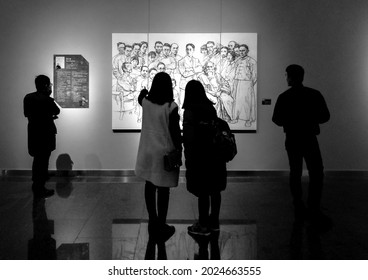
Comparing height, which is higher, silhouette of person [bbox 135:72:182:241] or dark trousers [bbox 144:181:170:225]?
silhouette of person [bbox 135:72:182:241]

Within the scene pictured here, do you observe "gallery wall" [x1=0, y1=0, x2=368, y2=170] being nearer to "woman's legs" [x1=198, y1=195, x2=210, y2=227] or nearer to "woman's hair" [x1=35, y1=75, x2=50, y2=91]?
"woman's hair" [x1=35, y1=75, x2=50, y2=91]

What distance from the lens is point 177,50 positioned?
8070 mm

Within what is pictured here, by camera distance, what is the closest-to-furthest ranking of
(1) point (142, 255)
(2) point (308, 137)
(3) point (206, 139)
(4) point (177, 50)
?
(1) point (142, 255) < (3) point (206, 139) < (2) point (308, 137) < (4) point (177, 50)

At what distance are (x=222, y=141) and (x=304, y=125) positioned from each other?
155 cm

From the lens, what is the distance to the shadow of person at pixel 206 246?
342 centimetres

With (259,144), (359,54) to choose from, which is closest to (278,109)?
(259,144)

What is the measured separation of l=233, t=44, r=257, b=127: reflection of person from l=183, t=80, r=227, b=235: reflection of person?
4.25 meters

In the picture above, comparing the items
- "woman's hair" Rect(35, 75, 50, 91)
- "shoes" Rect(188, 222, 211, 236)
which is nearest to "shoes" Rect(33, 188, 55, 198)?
"woman's hair" Rect(35, 75, 50, 91)

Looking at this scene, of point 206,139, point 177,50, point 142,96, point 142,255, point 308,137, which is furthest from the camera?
point 177,50

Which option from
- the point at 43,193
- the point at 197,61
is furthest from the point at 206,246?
the point at 197,61

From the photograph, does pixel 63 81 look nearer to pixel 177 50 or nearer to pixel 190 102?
pixel 177 50

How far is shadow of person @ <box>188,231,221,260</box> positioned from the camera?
11.2 ft

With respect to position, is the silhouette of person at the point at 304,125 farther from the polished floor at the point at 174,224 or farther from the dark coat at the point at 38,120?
the dark coat at the point at 38,120

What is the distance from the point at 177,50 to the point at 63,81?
8.72 feet
